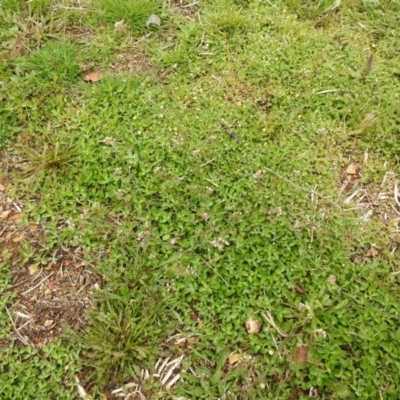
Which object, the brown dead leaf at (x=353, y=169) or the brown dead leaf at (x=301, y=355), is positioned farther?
the brown dead leaf at (x=353, y=169)

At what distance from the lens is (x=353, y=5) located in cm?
383

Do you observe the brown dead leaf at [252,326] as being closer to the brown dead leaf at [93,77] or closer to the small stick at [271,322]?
the small stick at [271,322]

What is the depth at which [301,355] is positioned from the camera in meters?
2.45

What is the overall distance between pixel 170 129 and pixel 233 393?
1.79 m

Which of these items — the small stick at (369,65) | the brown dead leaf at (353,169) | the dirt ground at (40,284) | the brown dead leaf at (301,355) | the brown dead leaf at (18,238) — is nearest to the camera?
the brown dead leaf at (301,355)

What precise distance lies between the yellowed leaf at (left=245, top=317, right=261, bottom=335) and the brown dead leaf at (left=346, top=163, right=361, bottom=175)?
4.24ft

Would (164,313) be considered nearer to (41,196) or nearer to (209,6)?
(41,196)

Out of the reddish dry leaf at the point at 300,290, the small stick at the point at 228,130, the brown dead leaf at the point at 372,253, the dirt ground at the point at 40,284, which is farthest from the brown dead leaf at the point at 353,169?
the dirt ground at the point at 40,284

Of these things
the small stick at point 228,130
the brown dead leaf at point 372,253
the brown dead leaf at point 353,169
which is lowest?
the brown dead leaf at point 372,253

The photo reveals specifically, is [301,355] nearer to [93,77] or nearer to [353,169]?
[353,169]

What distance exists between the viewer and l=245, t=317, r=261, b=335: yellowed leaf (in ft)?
8.28

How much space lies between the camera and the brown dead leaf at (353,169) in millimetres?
3119

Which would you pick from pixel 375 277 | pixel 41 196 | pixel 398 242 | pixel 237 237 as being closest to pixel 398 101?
pixel 398 242

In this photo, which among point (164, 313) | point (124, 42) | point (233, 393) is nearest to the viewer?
point (233, 393)
